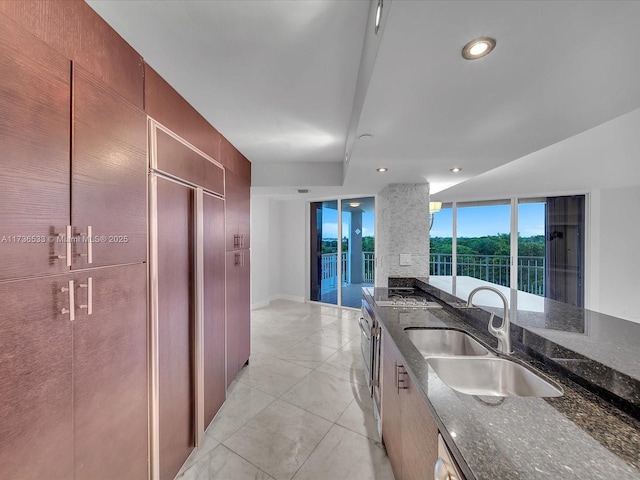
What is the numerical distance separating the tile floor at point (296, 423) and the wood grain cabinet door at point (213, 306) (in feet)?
0.75

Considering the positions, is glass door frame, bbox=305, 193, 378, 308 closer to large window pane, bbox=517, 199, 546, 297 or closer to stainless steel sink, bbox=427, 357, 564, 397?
large window pane, bbox=517, 199, 546, 297

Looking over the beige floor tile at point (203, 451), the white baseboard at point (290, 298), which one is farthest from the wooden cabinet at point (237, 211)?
the white baseboard at point (290, 298)

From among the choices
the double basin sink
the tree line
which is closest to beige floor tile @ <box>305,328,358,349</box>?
the double basin sink

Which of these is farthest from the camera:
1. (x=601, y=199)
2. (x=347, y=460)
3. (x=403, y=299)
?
(x=601, y=199)

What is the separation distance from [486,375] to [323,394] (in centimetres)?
158

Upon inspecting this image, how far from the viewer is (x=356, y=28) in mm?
1216

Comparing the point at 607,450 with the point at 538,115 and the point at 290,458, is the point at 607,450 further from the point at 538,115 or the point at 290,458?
the point at 290,458

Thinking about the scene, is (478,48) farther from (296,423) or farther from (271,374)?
(271,374)

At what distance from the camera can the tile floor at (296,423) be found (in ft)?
5.40

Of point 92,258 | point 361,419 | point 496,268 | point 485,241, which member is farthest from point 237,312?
point 496,268

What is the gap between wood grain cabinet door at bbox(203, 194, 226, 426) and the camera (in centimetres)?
192

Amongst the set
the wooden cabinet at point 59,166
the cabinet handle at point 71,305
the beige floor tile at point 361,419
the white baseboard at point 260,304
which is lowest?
the beige floor tile at point 361,419

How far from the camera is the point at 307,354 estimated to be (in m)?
3.26

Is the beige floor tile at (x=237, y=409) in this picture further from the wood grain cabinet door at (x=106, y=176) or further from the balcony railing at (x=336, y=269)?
the balcony railing at (x=336, y=269)
